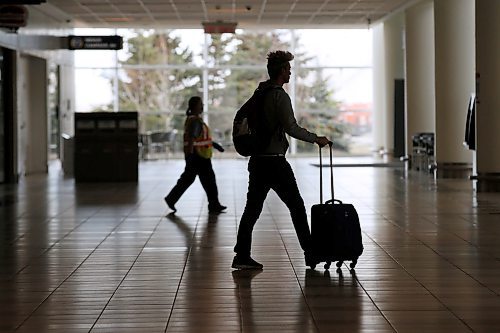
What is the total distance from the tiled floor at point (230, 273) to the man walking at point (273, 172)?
247 mm

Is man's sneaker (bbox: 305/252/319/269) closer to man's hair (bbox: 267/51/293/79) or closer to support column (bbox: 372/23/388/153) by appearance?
man's hair (bbox: 267/51/293/79)

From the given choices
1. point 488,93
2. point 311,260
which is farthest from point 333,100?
point 311,260

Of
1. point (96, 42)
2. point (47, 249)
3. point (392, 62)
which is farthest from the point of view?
point (392, 62)

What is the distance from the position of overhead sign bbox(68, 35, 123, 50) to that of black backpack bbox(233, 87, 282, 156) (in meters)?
15.1

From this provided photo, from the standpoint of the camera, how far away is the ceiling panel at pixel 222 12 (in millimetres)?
21406

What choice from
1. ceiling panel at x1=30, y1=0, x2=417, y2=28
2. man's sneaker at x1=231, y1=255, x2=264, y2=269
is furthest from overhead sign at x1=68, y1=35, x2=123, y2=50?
man's sneaker at x1=231, y1=255, x2=264, y2=269

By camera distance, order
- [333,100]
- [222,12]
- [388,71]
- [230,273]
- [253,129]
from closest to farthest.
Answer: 1. [230,273]
2. [253,129]
3. [222,12]
4. [388,71]
5. [333,100]

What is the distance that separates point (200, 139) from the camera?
40.6 ft

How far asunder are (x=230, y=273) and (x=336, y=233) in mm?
836

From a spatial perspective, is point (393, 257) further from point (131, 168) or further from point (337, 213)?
point (131, 168)

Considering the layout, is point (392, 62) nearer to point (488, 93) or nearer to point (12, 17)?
point (488, 93)

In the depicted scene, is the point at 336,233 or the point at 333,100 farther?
the point at 333,100

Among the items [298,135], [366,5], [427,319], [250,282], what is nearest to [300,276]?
[250,282]

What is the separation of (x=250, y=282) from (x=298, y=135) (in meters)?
1.13
